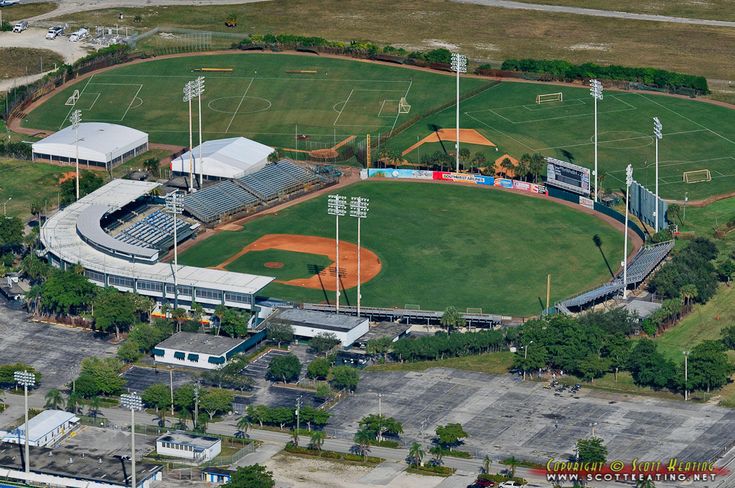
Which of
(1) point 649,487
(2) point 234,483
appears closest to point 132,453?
(2) point 234,483

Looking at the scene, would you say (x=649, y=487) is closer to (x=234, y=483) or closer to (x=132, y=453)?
(x=234, y=483)
